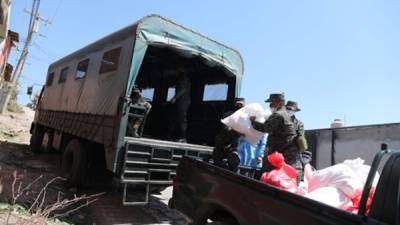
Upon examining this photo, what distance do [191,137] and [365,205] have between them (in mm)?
6182

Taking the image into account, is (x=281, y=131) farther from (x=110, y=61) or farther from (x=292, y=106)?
(x=110, y=61)

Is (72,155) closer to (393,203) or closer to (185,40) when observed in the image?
(185,40)

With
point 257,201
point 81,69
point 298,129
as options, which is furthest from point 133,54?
point 257,201

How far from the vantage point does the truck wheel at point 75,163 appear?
7125mm

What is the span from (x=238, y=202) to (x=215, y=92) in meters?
5.05

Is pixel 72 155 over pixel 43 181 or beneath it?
over

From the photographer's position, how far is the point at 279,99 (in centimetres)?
503

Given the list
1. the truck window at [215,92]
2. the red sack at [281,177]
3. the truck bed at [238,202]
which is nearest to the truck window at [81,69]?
the truck window at [215,92]

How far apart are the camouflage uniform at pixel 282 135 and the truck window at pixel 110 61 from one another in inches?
117

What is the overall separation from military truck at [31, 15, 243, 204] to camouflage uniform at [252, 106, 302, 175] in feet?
5.96

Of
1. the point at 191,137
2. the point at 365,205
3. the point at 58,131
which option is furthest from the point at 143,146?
the point at 58,131

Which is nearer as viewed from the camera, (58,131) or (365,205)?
(365,205)

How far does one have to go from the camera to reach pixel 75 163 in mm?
7297

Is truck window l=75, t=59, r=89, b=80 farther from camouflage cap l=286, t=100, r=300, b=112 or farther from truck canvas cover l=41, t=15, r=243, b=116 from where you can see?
camouflage cap l=286, t=100, r=300, b=112
